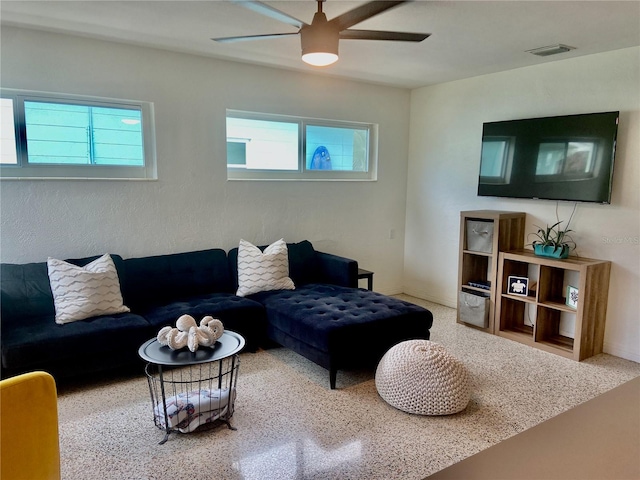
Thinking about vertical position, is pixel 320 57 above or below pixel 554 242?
above

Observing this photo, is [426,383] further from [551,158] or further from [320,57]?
[551,158]

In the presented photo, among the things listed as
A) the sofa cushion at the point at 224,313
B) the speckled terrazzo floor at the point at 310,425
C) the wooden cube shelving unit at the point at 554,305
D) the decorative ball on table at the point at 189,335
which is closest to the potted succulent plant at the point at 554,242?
the wooden cube shelving unit at the point at 554,305

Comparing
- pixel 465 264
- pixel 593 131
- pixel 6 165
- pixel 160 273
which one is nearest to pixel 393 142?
pixel 465 264

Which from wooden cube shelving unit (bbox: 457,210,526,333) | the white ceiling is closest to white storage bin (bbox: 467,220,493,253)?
wooden cube shelving unit (bbox: 457,210,526,333)

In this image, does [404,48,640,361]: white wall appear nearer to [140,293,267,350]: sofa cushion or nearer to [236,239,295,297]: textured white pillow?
[236,239,295,297]: textured white pillow

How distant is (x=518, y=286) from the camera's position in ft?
13.5

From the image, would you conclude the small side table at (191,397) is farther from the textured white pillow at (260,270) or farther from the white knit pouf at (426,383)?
the textured white pillow at (260,270)

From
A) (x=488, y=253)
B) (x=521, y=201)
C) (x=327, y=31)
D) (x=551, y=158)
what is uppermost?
(x=327, y=31)

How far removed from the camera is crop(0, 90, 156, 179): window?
11.0ft

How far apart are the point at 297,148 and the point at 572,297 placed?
297 cm

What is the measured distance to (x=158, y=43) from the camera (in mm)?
3635

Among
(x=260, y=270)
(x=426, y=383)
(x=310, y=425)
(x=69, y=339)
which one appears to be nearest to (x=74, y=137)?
(x=69, y=339)

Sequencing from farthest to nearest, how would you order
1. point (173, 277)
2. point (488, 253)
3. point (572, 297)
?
point (488, 253) < point (173, 277) < point (572, 297)

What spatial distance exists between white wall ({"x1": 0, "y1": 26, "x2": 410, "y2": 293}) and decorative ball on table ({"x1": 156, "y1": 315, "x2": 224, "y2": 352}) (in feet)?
4.93
